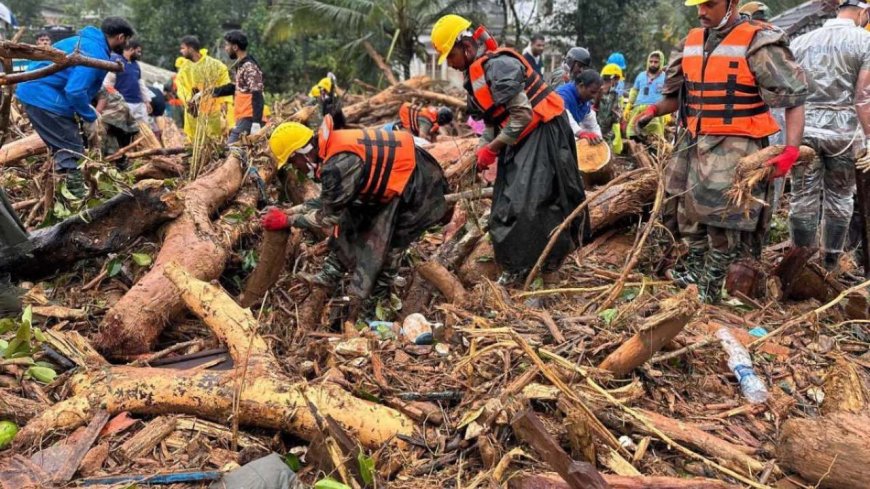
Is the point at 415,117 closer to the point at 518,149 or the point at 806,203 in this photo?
the point at 518,149

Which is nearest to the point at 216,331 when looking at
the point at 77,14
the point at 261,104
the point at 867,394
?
the point at 867,394

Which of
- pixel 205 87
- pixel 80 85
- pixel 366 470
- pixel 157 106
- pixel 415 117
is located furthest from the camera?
pixel 157 106

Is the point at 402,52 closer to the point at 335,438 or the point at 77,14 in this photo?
the point at 335,438

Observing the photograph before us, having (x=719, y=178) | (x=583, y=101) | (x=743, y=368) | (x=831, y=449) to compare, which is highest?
(x=583, y=101)

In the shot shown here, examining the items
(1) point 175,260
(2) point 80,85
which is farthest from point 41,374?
(2) point 80,85

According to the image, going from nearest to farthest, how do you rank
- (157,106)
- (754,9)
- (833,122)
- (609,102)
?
(833,122), (754,9), (157,106), (609,102)

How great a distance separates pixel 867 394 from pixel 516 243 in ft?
6.47

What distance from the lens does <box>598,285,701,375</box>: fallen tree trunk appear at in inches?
102

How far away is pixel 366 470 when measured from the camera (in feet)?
7.73

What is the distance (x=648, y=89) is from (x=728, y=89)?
4.98 metres

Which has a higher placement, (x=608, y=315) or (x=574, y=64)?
(x=574, y=64)

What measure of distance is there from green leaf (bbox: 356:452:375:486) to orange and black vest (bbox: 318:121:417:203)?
1903 millimetres

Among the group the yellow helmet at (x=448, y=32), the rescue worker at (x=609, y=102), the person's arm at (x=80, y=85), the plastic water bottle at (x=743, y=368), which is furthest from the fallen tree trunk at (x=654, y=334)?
the rescue worker at (x=609, y=102)

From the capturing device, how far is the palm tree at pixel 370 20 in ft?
48.1
